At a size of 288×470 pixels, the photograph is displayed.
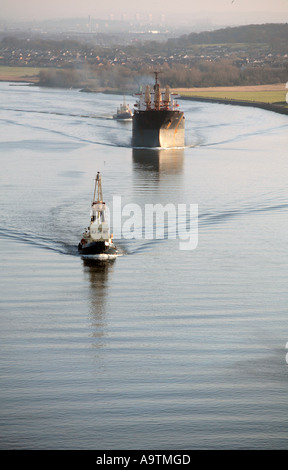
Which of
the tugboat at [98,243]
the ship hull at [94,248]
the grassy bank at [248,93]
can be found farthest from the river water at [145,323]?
the grassy bank at [248,93]

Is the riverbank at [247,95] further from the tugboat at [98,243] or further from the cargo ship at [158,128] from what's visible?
the tugboat at [98,243]

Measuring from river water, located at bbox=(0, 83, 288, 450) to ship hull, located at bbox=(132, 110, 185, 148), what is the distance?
19.1m

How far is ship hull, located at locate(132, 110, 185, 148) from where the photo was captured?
64125 mm

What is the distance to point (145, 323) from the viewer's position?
21.5 m

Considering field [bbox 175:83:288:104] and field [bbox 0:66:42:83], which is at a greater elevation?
field [bbox 0:66:42:83]

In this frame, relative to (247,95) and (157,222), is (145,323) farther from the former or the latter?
(247,95)

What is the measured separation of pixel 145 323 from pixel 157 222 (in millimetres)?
12876

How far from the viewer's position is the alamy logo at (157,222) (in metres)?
31.3

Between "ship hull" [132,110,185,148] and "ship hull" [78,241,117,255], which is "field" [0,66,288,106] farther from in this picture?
"ship hull" [78,241,117,255]

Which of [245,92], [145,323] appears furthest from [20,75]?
[145,323]

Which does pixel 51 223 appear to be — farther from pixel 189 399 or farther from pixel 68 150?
pixel 68 150

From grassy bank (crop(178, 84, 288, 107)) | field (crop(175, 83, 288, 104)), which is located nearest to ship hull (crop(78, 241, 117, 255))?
grassy bank (crop(178, 84, 288, 107))
